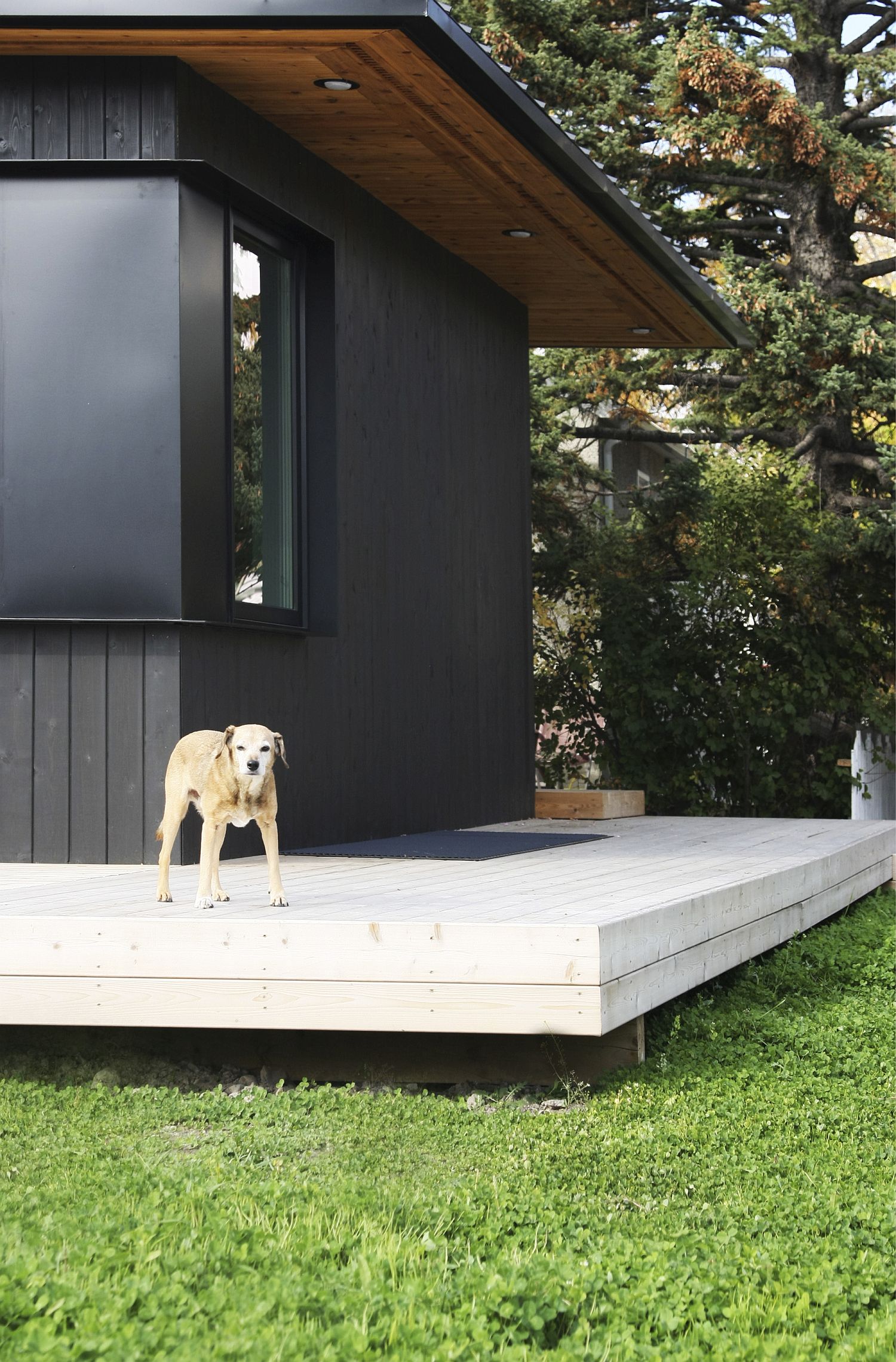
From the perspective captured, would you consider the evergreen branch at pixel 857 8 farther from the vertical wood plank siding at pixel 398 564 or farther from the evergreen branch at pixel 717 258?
the vertical wood plank siding at pixel 398 564

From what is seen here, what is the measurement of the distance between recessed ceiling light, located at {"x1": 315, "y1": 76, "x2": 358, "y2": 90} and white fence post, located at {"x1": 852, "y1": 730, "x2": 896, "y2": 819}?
733 centimetres

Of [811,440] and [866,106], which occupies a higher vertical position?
[866,106]

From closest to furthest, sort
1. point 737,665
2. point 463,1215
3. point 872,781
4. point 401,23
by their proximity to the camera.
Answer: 1. point 463,1215
2. point 401,23
3. point 737,665
4. point 872,781

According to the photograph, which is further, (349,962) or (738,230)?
(738,230)

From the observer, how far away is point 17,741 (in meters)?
5.71

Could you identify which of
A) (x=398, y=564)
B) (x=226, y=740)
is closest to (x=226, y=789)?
(x=226, y=740)

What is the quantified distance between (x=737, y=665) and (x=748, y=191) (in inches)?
178

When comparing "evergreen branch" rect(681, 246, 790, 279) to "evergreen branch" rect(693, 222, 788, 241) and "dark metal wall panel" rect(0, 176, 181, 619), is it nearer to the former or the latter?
"evergreen branch" rect(693, 222, 788, 241)

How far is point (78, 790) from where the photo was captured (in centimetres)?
567

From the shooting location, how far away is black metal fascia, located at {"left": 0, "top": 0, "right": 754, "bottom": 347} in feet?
17.1

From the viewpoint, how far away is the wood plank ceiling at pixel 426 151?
18.2 ft

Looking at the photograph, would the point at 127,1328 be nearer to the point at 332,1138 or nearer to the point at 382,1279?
the point at 382,1279

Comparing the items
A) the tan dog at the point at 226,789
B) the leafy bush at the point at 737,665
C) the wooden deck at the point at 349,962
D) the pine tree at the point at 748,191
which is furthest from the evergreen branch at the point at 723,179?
the tan dog at the point at 226,789

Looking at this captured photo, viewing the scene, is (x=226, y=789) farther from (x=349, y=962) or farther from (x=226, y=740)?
(x=349, y=962)
